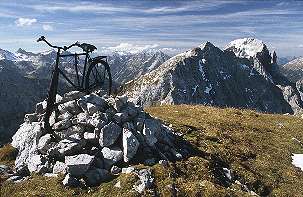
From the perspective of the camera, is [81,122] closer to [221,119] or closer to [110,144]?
[110,144]

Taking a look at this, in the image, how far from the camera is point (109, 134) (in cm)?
2486

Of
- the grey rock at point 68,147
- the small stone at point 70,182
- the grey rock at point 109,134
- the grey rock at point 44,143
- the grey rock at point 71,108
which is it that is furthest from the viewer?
the grey rock at point 71,108

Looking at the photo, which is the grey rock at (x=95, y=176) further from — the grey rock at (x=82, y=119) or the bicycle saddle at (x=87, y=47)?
the bicycle saddle at (x=87, y=47)

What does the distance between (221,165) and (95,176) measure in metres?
9.23

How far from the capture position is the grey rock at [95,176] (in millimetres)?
21812

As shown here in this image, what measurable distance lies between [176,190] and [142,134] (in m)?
5.41

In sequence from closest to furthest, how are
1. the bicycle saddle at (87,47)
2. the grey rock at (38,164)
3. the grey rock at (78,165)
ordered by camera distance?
the grey rock at (78,165) < the grey rock at (38,164) < the bicycle saddle at (87,47)

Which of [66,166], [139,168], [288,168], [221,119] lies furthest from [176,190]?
[221,119]

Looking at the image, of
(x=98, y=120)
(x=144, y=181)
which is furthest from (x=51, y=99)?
(x=144, y=181)

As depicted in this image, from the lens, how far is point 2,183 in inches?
862

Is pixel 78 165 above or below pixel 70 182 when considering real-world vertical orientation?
above

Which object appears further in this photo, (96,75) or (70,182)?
(96,75)

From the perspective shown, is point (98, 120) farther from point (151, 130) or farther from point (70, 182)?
point (70, 182)

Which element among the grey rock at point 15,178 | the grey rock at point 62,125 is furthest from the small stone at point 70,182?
the grey rock at point 62,125
